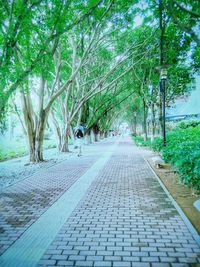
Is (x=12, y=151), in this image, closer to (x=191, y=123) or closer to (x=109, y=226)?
(x=191, y=123)

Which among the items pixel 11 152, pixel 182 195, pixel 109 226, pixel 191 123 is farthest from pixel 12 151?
pixel 109 226

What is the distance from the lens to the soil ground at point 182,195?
19.9 feet

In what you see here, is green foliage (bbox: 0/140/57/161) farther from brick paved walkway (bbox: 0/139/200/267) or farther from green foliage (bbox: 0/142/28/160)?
brick paved walkway (bbox: 0/139/200/267)

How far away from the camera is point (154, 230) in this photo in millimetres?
5348

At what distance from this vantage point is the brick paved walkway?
14.0 feet

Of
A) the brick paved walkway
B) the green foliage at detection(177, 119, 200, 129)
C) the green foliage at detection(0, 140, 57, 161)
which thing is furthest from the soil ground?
the green foliage at detection(177, 119, 200, 129)

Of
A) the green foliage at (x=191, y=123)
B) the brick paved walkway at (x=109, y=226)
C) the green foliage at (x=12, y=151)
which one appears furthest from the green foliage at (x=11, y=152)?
the green foliage at (x=191, y=123)

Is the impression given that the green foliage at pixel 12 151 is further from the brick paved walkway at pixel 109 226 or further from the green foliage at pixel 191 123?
the green foliage at pixel 191 123

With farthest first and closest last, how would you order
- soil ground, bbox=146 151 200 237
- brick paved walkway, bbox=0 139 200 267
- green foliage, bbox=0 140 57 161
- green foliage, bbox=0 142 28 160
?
green foliage, bbox=0 140 57 161 → green foliage, bbox=0 142 28 160 → soil ground, bbox=146 151 200 237 → brick paved walkway, bbox=0 139 200 267

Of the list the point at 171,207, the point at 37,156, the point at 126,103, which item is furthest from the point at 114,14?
the point at 126,103

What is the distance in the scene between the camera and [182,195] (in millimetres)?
7941

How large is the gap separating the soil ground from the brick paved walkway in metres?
0.25

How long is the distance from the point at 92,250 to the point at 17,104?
13760 millimetres

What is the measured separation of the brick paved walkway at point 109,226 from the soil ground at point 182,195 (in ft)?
0.83
